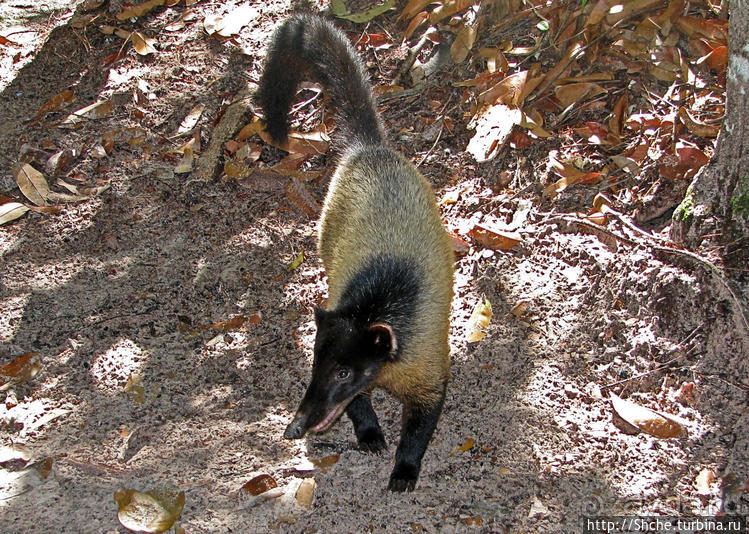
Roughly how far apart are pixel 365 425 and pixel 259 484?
26.8 inches

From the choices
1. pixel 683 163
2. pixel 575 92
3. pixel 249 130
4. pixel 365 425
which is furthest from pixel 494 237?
pixel 249 130

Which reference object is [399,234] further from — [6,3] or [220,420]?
[6,3]

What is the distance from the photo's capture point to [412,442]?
336cm

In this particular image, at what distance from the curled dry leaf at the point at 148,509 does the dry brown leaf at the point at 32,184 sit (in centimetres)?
282

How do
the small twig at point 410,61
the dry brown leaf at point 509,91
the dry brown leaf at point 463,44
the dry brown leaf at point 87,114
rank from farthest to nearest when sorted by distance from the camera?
the small twig at point 410,61 → the dry brown leaf at point 87,114 → the dry brown leaf at point 463,44 → the dry brown leaf at point 509,91

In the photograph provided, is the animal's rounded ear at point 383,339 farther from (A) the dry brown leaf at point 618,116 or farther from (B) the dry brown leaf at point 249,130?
(B) the dry brown leaf at point 249,130

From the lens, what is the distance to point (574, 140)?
447 centimetres

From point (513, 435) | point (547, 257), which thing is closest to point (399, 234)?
point (547, 257)

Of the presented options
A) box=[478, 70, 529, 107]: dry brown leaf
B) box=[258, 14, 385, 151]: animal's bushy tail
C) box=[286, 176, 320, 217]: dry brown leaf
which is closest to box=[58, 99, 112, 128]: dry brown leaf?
box=[258, 14, 385, 151]: animal's bushy tail

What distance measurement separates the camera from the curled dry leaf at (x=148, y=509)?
2.92 m

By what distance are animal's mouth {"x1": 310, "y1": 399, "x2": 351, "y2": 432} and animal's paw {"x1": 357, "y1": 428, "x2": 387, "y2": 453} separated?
0.33m

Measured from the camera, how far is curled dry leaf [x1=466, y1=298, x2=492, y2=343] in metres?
3.89

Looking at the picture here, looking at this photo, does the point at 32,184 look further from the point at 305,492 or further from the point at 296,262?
the point at 305,492

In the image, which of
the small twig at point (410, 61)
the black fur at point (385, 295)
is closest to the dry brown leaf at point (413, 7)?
the small twig at point (410, 61)
